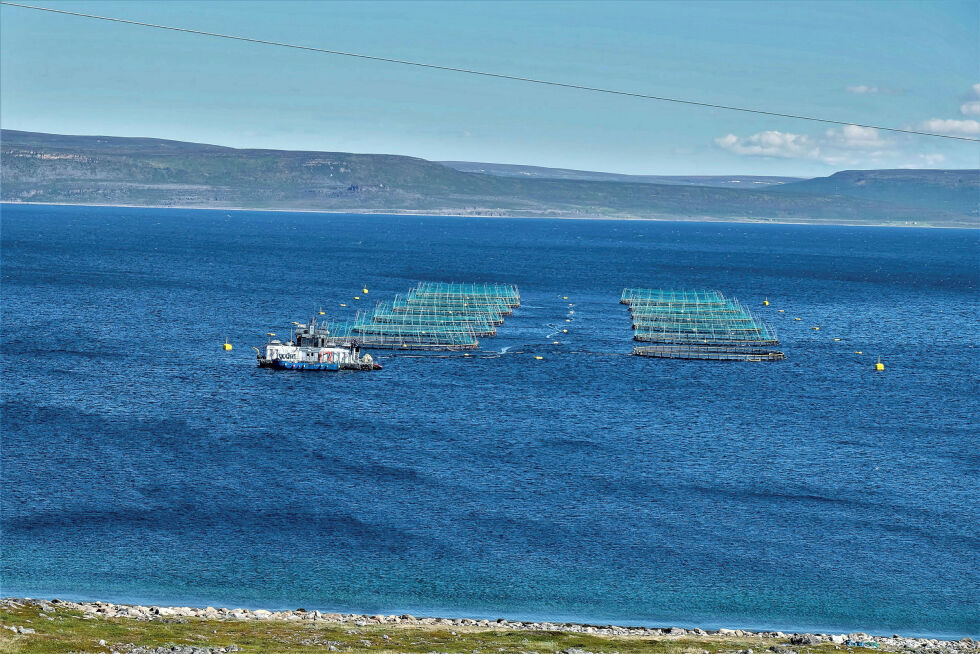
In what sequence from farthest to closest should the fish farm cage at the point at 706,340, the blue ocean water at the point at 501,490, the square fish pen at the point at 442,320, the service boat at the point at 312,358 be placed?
the square fish pen at the point at 442,320 < the fish farm cage at the point at 706,340 < the service boat at the point at 312,358 < the blue ocean water at the point at 501,490

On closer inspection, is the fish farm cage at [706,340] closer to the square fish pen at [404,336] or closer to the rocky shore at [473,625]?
the square fish pen at [404,336]

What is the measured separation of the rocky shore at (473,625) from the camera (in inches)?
2389

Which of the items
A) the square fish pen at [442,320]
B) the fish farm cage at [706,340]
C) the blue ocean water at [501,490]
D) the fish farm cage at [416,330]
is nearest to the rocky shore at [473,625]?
the blue ocean water at [501,490]

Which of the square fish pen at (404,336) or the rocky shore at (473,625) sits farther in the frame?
the square fish pen at (404,336)

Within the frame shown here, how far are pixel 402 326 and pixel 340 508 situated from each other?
3731 inches

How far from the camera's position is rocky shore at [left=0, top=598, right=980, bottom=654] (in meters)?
60.7

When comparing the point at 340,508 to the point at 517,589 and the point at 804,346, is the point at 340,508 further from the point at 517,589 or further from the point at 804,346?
the point at 804,346

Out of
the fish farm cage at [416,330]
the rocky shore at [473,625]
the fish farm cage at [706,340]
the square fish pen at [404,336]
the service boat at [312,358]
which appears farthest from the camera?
the fish farm cage at [416,330]

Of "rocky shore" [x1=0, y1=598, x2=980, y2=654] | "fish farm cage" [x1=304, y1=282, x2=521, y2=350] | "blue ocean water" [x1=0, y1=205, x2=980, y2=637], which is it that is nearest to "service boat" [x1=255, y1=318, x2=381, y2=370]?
"blue ocean water" [x1=0, y1=205, x2=980, y2=637]

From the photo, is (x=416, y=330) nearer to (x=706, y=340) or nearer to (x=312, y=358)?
(x=312, y=358)

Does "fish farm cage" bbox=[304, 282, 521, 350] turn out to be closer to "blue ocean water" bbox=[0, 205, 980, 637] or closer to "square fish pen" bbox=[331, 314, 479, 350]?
"square fish pen" bbox=[331, 314, 479, 350]

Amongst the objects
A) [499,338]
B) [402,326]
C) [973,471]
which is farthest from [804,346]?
[973,471]

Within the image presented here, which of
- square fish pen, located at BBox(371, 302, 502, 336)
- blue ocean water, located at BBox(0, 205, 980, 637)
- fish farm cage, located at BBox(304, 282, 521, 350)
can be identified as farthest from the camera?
square fish pen, located at BBox(371, 302, 502, 336)

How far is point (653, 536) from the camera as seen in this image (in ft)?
275
